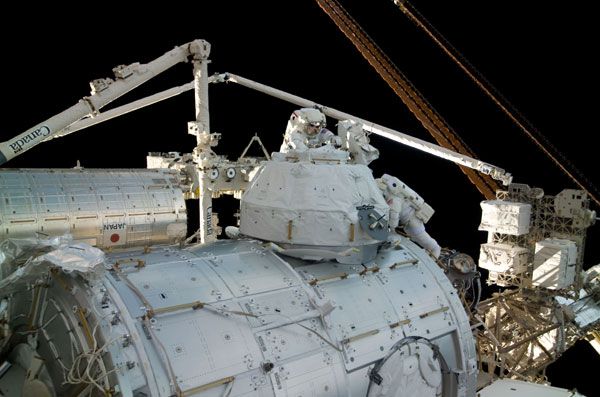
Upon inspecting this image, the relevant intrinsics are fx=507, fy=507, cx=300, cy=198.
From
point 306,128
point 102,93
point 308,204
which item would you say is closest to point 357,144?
point 306,128

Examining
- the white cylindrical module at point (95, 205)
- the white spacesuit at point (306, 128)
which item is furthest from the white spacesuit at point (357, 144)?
the white cylindrical module at point (95, 205)

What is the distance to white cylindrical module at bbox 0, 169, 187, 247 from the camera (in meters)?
8.66

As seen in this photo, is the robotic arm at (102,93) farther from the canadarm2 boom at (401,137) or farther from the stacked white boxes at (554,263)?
the stacked white boxes at (554,263)

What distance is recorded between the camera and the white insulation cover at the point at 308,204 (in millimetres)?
6133

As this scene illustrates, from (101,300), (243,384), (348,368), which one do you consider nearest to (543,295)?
(348,368)

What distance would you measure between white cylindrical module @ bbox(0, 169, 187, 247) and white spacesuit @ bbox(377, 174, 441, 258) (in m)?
4.85

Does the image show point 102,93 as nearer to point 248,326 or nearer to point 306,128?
point 306,128

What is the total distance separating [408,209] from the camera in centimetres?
754

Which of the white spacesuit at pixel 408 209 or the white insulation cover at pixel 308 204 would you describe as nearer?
the white insulation cover at pixel 308 204

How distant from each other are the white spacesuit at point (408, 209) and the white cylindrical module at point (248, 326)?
2.63 feet

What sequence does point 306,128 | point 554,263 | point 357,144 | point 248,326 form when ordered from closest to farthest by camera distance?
1. point 248,326
2. point 357,144
3. point 306,128
4. point 554,263

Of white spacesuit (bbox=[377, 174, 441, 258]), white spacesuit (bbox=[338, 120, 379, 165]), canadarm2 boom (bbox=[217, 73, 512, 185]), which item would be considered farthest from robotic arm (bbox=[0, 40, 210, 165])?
white spacesuit (bbox=[377, 174, 441, 258])

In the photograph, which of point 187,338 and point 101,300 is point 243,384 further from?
point 101,300

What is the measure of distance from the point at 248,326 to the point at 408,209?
349 centimetres
